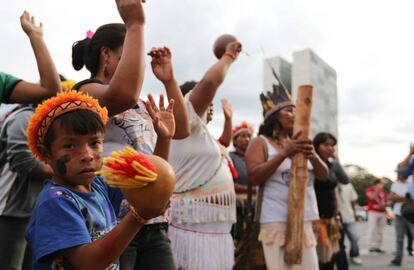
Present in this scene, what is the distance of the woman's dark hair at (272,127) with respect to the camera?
4.20 metres

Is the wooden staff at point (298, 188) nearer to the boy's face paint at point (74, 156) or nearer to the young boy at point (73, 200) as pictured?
the young boy at point (73, 200)

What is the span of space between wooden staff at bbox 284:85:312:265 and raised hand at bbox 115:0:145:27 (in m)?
2.05

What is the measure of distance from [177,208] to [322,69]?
57196 mm

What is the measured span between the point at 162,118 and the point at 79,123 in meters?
0.49

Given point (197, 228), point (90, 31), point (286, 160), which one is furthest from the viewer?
point (286, 160)

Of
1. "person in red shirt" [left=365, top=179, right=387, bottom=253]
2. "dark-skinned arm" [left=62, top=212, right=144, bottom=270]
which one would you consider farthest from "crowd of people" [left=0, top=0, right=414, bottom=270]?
"person in red shirt" [left=365, top=179, right=387, bottom=253]

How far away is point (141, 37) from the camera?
1.95m

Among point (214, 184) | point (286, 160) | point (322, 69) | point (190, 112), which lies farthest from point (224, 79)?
point (322, 69)

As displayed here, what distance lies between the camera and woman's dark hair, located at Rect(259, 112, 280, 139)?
420 centimetres

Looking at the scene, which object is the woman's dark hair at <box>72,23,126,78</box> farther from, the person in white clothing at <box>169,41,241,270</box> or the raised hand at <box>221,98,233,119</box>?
the raised hand at <box>221,98,233,119</box>

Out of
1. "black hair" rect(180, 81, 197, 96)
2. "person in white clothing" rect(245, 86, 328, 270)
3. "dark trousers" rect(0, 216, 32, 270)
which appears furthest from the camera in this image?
"person in white clothing" rect(245, 86, 328, 270)

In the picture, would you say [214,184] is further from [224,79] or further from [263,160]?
[263,160]

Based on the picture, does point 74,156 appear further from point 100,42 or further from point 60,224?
point 100,42

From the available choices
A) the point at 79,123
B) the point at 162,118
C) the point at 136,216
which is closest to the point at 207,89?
the point at 162,118
